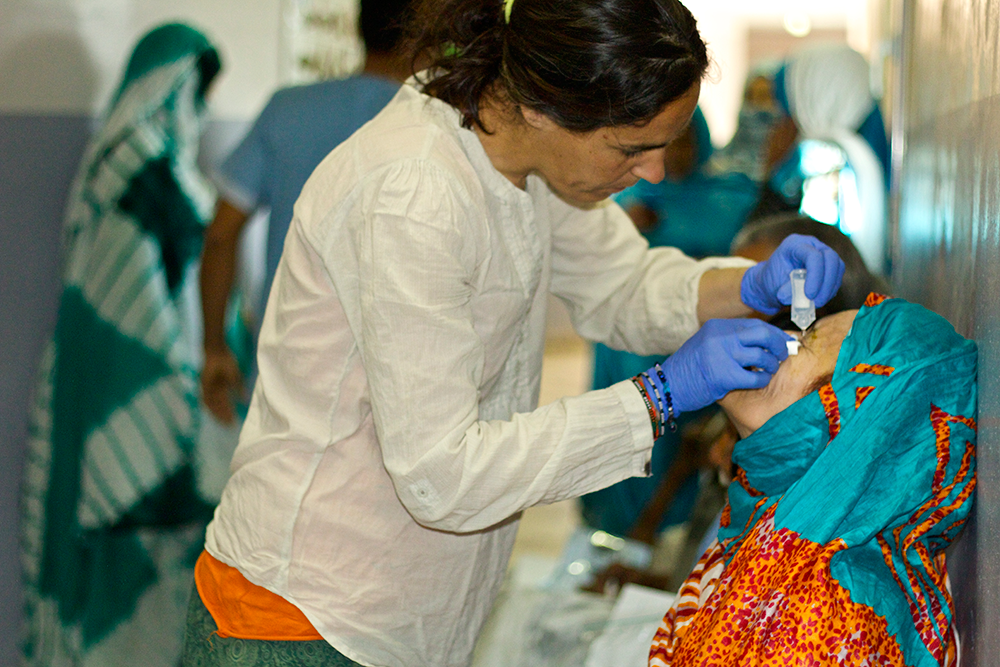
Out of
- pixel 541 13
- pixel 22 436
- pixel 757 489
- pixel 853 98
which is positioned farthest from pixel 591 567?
pixel 853 98

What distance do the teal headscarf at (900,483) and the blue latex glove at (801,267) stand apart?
0.41 ft

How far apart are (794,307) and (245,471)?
705mm

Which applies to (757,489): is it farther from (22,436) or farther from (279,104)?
(22,436)

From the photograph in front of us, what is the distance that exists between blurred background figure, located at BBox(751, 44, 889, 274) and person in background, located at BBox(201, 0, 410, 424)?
1.15 meters

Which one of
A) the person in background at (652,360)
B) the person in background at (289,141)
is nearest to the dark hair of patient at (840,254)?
the person in background at (289,141)

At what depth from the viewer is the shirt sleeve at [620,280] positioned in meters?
1.37

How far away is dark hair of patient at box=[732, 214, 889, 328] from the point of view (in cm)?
156

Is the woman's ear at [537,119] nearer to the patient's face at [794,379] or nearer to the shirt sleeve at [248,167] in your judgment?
the patient's face at [794,379]

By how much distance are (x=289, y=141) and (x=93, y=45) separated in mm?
850

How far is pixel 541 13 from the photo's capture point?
1.01 m

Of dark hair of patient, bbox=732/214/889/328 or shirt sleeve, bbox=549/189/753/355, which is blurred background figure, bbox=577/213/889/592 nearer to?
dark hair of patient, bbox=732/214/889/328

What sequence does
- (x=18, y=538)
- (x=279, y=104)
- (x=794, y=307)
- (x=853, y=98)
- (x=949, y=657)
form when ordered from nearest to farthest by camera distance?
(x=949, y=657)
(x=794, y=307)
(x=279, y=104)
(x=18, y=538)
(x=853, y=98)

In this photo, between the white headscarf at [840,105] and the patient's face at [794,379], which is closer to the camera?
the patient's face at [794,379]

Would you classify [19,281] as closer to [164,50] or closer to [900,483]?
[164,50]
